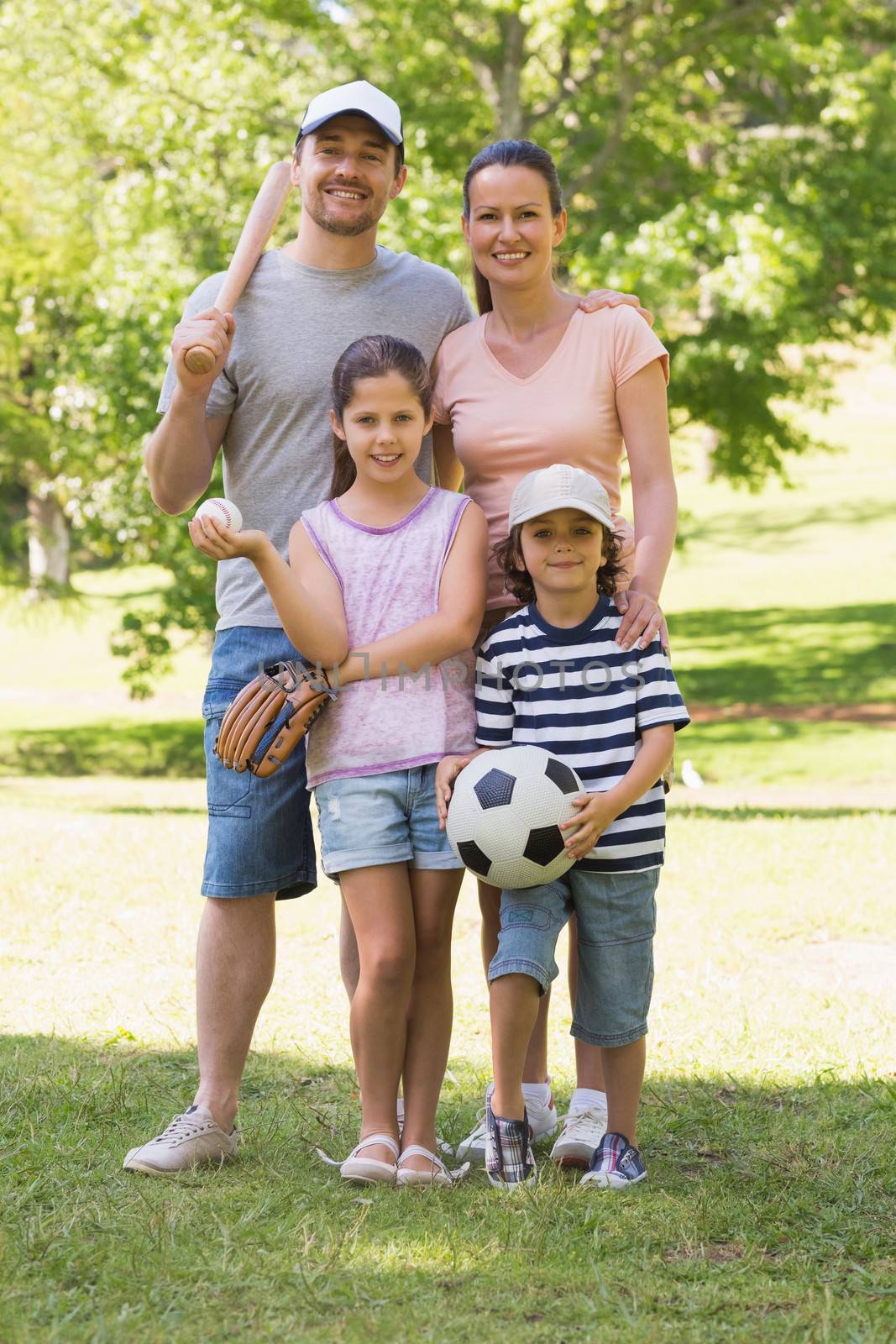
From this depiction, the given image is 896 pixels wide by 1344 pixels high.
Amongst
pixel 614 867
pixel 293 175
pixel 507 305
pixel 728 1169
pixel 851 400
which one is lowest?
pixel 728 1169

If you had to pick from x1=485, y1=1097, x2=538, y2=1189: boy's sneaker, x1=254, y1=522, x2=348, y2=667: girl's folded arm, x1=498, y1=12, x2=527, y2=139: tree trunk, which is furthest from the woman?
x1=498, y1=12, x2=527, y2=139: tree trunk

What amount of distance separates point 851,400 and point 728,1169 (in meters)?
40.7

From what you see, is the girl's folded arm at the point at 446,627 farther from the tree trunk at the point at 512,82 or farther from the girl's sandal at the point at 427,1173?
the tree trunk at the point at 512,82

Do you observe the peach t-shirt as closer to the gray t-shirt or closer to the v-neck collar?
the v-neck collar

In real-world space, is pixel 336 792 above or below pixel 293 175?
below

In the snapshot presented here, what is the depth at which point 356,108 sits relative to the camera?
12.0 ft

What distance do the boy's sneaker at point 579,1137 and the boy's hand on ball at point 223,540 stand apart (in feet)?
5.17

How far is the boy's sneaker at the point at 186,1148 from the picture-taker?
3.53 m

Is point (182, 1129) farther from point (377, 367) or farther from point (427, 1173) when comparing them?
point (377, 367)

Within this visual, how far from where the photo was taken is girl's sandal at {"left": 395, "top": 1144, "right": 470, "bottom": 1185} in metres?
3.42

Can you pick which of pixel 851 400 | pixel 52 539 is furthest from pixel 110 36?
pixel 851 400

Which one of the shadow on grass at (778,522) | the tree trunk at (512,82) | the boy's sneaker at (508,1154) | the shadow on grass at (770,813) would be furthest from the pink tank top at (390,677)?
the shadow on grass at (778,522)

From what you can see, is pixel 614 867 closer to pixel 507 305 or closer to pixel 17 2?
pixel 507 305

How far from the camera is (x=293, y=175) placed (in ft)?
12.7
